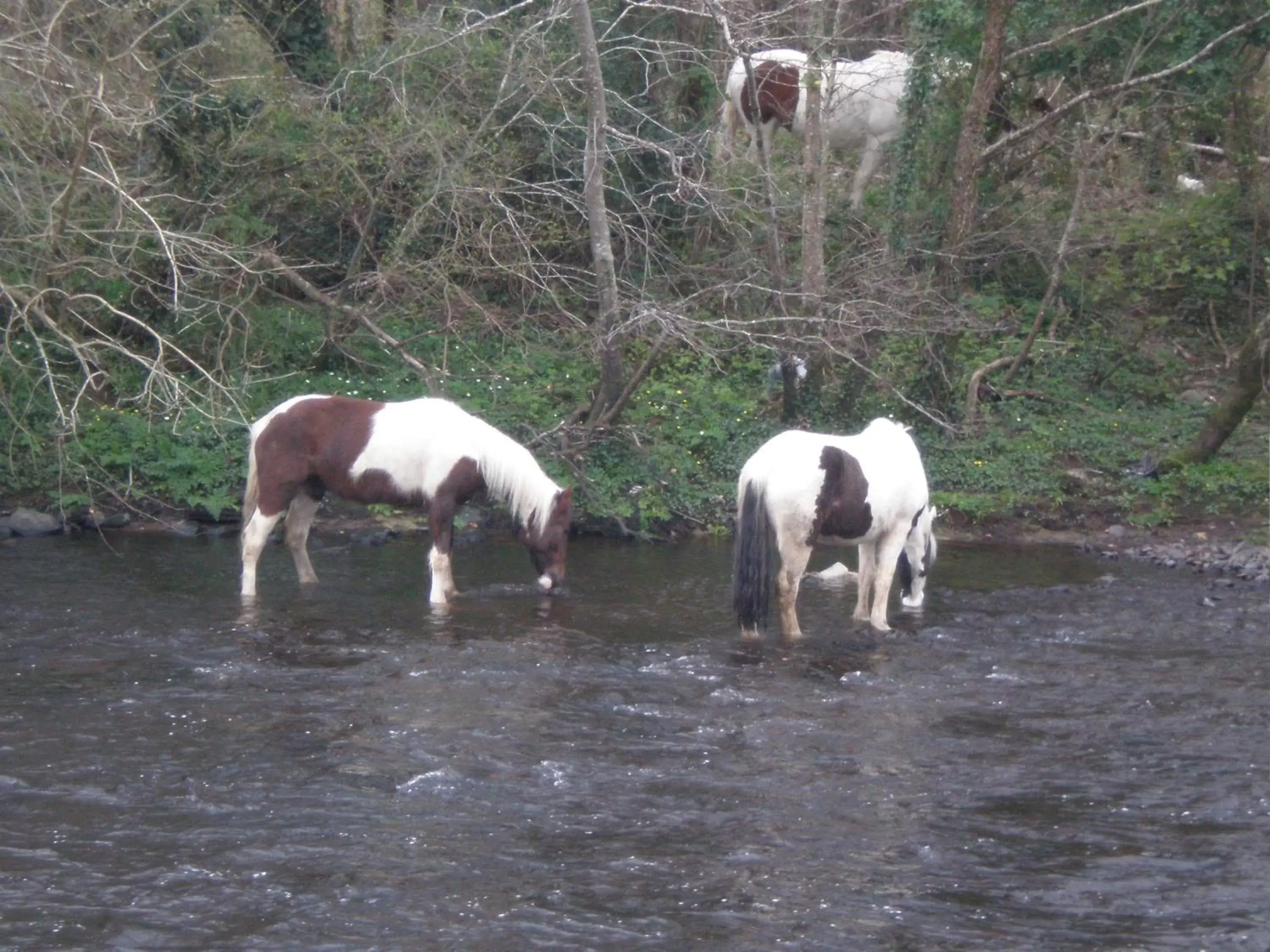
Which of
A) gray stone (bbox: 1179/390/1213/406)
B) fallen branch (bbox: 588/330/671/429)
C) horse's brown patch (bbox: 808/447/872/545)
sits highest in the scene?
gray stone (bbox: 1179/390/1213/406)

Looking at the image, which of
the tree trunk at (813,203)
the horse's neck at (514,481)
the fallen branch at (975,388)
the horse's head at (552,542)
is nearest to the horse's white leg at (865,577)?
the horse's head at (552,542)

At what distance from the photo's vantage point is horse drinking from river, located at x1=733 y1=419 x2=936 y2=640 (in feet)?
31.1

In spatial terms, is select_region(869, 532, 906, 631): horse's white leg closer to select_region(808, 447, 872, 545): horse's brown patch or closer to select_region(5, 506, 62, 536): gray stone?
select_region(808, 447, 872, 545): horse's brown patch

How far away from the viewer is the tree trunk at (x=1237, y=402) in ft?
46.0

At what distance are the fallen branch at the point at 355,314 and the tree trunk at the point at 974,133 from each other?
221 inches

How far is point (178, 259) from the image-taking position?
13.8 meters

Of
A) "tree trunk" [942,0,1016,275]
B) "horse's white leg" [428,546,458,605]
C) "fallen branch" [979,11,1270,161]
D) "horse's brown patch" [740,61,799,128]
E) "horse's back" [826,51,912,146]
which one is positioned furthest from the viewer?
"horse's back" [826,51,912,146]

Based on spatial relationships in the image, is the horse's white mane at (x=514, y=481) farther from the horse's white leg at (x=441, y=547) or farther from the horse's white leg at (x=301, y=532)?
the horse's white leg at (x=301, y=532)

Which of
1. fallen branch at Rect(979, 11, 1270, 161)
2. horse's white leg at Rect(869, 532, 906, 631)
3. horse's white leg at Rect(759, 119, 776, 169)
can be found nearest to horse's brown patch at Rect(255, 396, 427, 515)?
horse's white leg at Rect(869, 532, 906, 631)

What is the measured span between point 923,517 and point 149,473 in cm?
772

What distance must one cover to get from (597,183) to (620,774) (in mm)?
7375

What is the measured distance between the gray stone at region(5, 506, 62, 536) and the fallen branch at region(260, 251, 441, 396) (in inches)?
125

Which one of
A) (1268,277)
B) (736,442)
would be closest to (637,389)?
(736,442)

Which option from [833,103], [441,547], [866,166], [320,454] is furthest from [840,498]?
[866,166]
